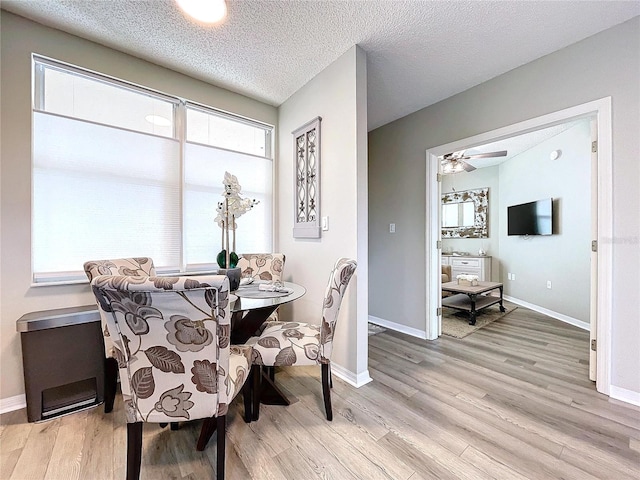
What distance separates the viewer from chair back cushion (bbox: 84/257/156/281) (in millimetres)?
1605

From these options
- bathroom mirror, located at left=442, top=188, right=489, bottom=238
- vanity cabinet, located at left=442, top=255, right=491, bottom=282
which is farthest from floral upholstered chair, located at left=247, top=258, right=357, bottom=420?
bathroom mirror, located at left=442, top=188, right=489, bottom=238

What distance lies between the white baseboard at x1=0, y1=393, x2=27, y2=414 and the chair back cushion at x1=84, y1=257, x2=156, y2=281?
98 centimetres

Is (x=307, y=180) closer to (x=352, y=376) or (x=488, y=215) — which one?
(x=352, y=376)

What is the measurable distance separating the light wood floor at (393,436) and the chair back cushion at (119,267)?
0.90 metres

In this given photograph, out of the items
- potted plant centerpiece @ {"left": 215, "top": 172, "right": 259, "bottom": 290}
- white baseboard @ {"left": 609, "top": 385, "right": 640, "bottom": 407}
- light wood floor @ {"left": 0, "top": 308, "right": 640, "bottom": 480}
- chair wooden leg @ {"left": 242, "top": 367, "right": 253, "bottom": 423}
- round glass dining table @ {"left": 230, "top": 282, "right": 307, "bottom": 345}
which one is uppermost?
potted plant centerpiece @ {"left": 215, "top": 172, "right": 259, "bottom": 290}

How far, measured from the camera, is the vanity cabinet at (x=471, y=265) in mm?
5082

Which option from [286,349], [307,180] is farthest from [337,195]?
[286,349]

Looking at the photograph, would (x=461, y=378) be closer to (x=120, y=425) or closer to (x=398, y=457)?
(x=398, y=457)

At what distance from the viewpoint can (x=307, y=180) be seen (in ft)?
8.55

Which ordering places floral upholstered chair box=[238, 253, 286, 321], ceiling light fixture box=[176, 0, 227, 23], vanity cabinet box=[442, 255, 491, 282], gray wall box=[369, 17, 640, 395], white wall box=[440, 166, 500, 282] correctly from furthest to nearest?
white wall box=[440, 166, 500, 282] < vanity cabinet box=[442, 255, 491, 282] < floral upholstered chair box=[238, 253, 286, 321] < gray wall box=[369, 17, 640, 395] < ceiling light fixture box=[176, 0, 227, 23]

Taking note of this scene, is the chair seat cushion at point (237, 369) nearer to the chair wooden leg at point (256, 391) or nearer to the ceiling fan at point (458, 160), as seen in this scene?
the chair wooden leg at point (256, 391)

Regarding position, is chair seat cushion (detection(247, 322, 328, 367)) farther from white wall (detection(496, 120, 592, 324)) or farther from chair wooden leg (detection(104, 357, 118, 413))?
white wall (detection(496, 120, 592, 324))

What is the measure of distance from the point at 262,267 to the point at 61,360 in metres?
1.46

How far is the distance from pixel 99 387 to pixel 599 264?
11.9 feet
